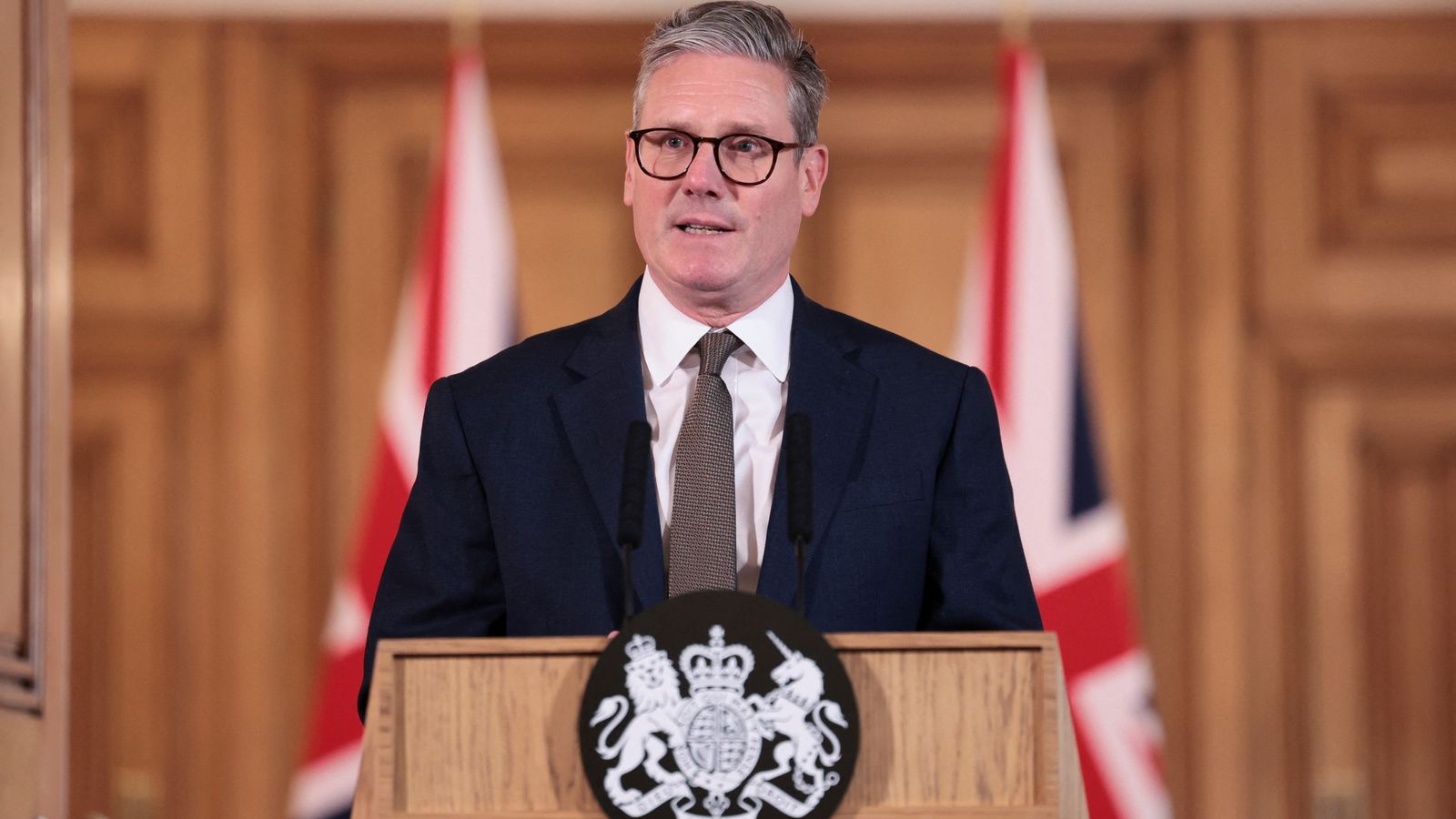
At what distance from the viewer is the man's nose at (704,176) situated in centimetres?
182

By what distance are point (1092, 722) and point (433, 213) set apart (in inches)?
70.0

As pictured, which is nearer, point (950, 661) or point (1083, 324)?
point (950, 661)

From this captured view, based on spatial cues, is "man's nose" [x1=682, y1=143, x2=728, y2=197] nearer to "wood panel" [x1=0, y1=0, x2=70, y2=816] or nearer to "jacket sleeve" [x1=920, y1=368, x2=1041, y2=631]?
"jacket sleeve" [x1=920, y1=368, x2=1041, y2=631]

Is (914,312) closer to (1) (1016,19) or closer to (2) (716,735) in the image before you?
(1) (1016,19)

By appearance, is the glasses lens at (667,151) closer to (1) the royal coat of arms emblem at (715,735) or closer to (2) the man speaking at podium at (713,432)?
(2) the man speaking at podium at (713,432)

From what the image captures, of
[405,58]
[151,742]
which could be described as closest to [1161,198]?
[405,58]

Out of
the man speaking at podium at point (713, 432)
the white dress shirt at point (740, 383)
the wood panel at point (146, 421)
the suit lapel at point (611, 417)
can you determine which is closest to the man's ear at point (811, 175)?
the man speaking at podium at point (713, 432)

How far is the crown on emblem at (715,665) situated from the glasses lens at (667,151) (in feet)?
2.50

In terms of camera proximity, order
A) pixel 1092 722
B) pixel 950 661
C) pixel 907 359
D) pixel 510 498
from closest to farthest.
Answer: pixel 950 661, pixel 510 498, pixel 907 359, pixel 1092 722

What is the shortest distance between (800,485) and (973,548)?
0.49m

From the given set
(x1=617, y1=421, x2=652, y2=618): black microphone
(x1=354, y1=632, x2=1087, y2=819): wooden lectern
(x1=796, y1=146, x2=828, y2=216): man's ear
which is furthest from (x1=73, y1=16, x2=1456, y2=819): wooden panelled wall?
(x1=354, y1=632, x2=1087, y2=819): wooden lectern

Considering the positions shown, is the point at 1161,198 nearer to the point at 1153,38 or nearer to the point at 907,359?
the point at 1153,38

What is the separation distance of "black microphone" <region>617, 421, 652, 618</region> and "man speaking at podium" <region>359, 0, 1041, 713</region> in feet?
0.95

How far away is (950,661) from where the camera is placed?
1274 mm
